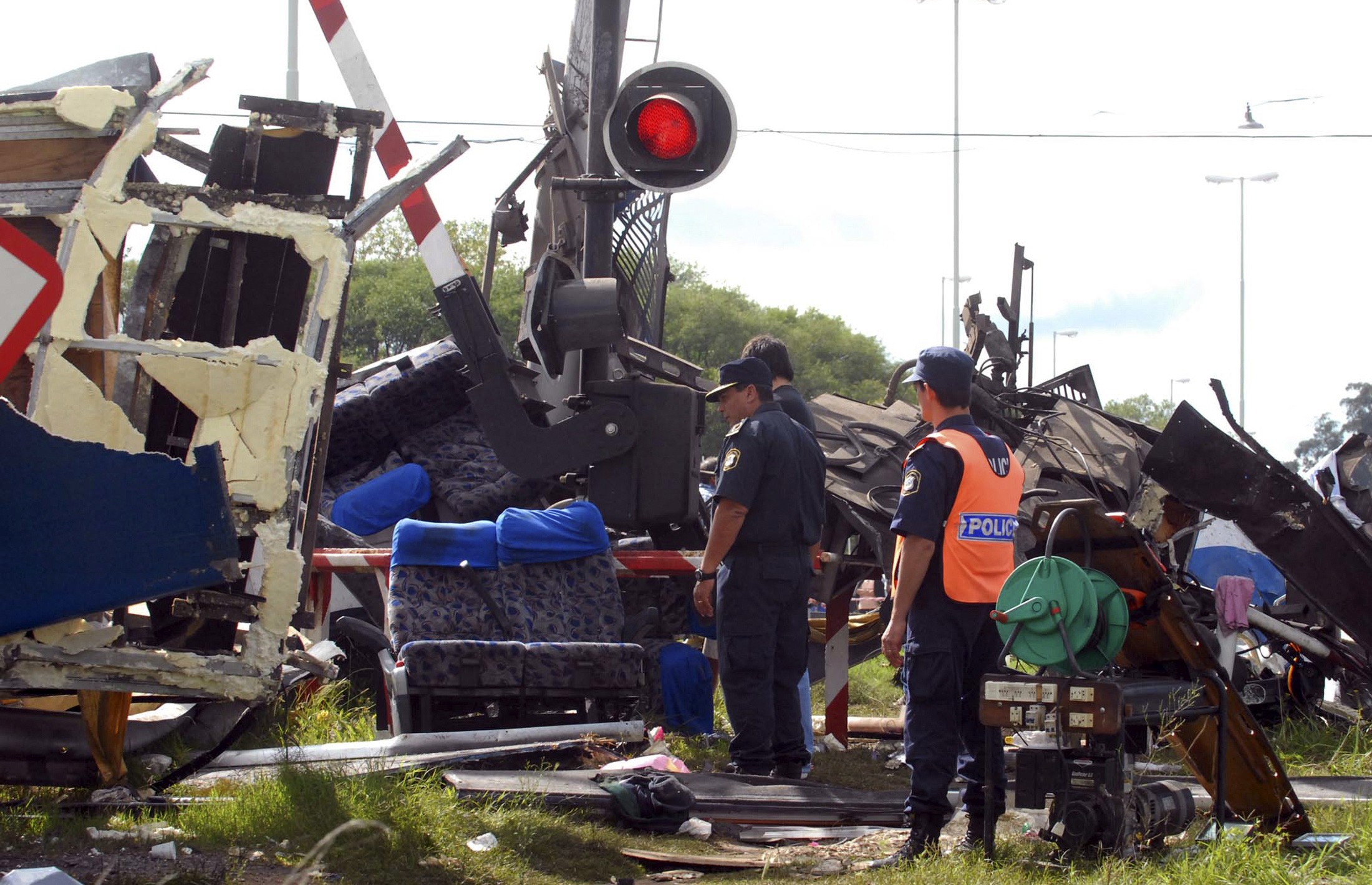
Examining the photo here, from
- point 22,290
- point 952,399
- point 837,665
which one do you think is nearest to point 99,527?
point 22,290

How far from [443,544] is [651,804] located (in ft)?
6.71

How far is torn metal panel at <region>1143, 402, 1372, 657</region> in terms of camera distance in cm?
542

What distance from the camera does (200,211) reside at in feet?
14.7

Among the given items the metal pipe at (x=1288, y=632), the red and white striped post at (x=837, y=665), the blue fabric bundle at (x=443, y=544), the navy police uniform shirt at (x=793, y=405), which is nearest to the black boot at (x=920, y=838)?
the navy police uniform shirt at (x=793, y=405)

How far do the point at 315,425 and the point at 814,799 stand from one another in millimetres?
2655

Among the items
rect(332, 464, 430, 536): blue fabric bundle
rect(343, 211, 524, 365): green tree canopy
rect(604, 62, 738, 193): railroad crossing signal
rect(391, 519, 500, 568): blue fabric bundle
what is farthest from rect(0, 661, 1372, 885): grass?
rect(343, 211, 524, 365): green tree canopy

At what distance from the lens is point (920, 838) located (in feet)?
16.4

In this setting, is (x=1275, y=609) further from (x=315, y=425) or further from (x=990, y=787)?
(x=315, y=425)

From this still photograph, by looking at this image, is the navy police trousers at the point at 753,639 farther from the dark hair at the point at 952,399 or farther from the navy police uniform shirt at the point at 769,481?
the dark hair at the point at 952,399

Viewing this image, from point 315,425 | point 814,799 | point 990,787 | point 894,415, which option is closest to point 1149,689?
point 990,787

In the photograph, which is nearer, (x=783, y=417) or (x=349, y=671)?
(x=783, y=417)

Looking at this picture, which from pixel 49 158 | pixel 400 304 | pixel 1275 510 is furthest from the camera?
pixel 400 304

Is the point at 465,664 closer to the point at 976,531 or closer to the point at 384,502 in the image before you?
the point at 384,502

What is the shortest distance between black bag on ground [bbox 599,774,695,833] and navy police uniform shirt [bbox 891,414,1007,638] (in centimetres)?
113
